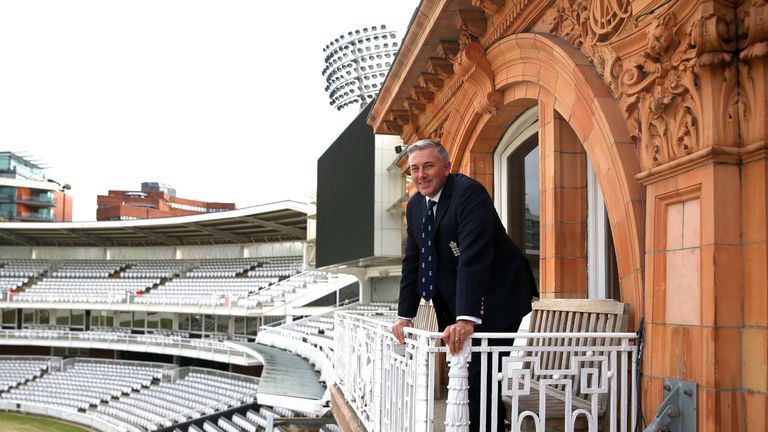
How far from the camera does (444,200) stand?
3828mm

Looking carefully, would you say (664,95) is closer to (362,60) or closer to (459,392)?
(459,392)

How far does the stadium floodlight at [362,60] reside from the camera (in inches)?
1382

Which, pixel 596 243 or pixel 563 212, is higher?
pixel 563 212

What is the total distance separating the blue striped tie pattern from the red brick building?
195 ft

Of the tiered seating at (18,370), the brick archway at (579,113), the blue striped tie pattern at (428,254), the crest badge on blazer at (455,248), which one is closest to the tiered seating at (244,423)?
the brick archway at (579,113)

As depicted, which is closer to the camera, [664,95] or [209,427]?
[664,95]

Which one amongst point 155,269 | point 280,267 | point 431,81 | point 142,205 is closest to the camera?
point 431,81

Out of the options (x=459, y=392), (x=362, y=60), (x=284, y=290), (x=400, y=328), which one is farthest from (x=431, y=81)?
(x=284, y=290)

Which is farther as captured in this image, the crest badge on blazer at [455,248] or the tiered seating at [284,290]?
the tiered seating at [284,290]

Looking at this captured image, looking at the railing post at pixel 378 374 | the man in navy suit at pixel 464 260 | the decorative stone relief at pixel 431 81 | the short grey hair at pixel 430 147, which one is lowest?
the railing post at pixel 378 374

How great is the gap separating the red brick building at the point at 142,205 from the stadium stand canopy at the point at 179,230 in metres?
12.5

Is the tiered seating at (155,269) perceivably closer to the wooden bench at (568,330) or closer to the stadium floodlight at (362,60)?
the stadium floodlight at (362,60)

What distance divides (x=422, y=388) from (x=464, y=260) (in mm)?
721

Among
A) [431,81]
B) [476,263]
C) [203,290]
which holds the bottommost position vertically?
[203,290]
